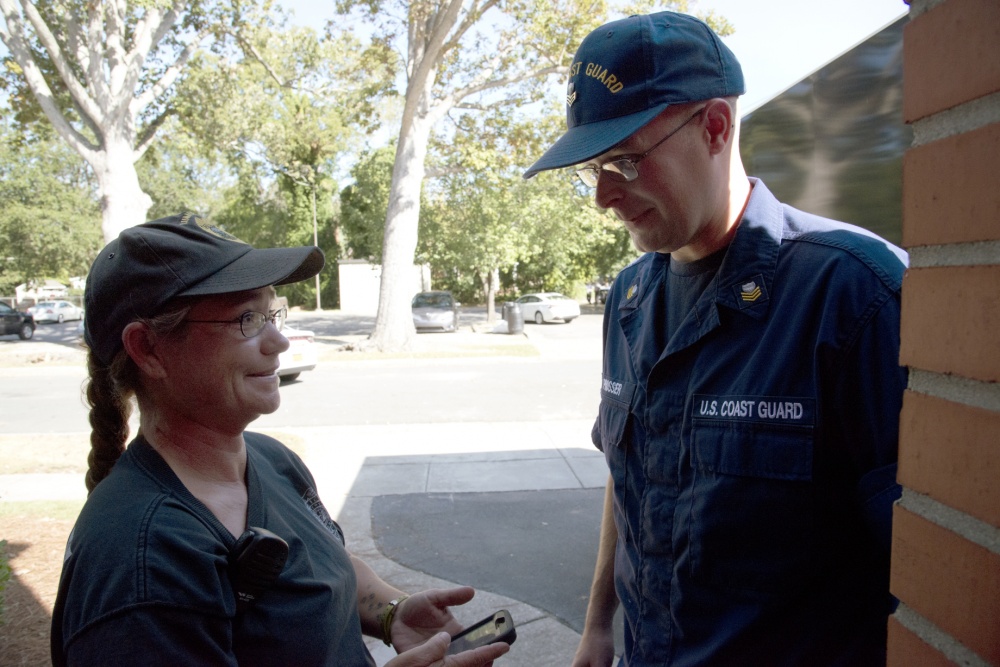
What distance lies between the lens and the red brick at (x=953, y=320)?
2.41 ft

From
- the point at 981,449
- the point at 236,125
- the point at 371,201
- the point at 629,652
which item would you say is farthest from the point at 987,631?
the point at 371,201

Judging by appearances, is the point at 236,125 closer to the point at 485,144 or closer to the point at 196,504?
the point at 485,144

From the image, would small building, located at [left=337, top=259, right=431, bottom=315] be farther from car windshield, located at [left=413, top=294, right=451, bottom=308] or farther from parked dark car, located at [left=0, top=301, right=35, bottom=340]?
parked dark car, located at [left=0, top=301, right=35, bottom=340]

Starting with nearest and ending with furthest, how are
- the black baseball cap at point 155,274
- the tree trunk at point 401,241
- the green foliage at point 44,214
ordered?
the black baseball cap at point 155,274, the tree trunk at point 401,241, the green foliage at point 44,214

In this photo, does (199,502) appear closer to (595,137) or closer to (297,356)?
(595,137)

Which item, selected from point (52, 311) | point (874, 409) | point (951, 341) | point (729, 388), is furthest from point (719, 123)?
point (52, 311)

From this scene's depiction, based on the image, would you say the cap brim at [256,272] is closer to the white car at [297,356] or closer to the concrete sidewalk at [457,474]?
the concrete sidewalk at [457,474]

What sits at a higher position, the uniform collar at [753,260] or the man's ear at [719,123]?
the man's ear at [719,123]

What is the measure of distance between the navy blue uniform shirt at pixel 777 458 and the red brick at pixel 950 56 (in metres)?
0.58

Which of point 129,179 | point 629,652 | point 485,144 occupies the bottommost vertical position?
point 629,652

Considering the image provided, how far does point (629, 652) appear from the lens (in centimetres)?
175

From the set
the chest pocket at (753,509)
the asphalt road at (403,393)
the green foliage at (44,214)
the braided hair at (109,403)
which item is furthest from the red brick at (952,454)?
the green foliage at (44,214)

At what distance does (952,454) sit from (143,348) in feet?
5.33

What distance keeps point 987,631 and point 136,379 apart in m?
1.74
